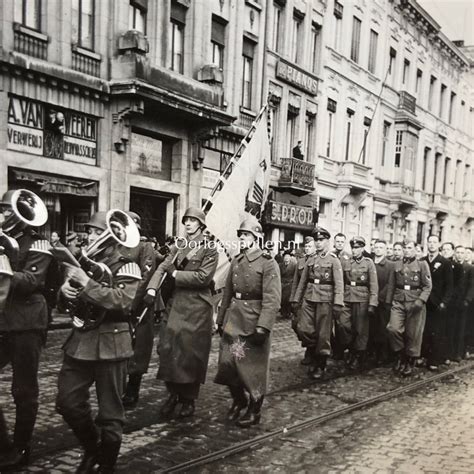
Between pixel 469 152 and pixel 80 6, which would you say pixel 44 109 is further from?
pixel 469 152

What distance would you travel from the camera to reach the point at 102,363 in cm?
493

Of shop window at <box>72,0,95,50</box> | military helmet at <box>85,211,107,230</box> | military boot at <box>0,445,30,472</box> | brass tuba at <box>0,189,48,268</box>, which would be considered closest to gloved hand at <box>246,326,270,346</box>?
military helmet at <box>85,211,107,230</box>

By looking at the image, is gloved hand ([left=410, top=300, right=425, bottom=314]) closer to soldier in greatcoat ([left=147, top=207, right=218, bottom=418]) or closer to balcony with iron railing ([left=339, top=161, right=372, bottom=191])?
soldier in greatcoat ([left=147, top=207, right=218, bottom=418])

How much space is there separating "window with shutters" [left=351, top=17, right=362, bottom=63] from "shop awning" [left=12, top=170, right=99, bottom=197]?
1698 cm

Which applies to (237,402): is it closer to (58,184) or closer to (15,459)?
(15,459)

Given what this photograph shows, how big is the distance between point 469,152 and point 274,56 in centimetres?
2690

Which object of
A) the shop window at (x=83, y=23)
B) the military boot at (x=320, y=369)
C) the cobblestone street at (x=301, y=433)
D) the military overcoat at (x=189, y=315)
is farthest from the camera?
the shop window at (x=83, y=23)

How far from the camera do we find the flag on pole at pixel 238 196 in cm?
1145

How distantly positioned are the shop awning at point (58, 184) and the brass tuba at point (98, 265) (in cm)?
1031

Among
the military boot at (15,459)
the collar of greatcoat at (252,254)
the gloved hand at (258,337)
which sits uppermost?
the collar of greatcoat at (252,254)

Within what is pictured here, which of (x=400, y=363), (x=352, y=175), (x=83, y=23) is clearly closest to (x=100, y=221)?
(x=400, y=363)

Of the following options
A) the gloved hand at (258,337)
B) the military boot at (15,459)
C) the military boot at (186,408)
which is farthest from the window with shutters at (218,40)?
the military boot at (15,459)

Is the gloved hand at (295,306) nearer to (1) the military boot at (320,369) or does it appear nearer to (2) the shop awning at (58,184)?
(1) the military boot at (320,369)

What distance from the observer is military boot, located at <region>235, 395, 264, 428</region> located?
22.1 feet
